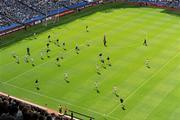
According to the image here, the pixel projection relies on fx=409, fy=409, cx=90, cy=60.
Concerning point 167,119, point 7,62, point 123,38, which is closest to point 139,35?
point 123,38

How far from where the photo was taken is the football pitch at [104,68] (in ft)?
143

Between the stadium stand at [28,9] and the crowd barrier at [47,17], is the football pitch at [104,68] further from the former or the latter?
the stadium stand at [28,9]

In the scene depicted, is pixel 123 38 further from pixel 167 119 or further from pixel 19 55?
pixel 167 119

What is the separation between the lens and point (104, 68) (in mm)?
52812

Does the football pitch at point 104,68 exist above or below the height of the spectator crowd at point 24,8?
below

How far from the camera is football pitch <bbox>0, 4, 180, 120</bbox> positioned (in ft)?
143

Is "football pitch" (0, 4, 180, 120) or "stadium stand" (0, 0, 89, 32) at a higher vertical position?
"stadium stand" (0, 0, 89, 32)

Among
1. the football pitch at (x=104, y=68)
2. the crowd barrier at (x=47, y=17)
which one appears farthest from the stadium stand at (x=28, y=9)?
the football pitch at (x=104, y=68)

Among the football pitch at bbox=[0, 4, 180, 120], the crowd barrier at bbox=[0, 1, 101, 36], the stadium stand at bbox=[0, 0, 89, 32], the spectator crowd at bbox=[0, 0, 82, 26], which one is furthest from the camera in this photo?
the spectator crowd at bbox=[0, 0, 82, 26]

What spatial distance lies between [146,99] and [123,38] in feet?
72.3

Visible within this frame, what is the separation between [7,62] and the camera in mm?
54969

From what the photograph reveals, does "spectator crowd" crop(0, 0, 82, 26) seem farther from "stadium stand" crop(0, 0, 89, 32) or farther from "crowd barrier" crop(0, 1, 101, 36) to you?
"crowd barrier" crop(0, 1, 101, 36)

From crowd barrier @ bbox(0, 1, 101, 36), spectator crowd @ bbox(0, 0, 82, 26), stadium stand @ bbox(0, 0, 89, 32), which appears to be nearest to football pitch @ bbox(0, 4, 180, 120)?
crowd barrier @ bbox(0, 1, 101, 36)

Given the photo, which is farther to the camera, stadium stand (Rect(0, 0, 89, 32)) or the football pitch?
stadium stand (Rect(0, 0, 89, 32))
